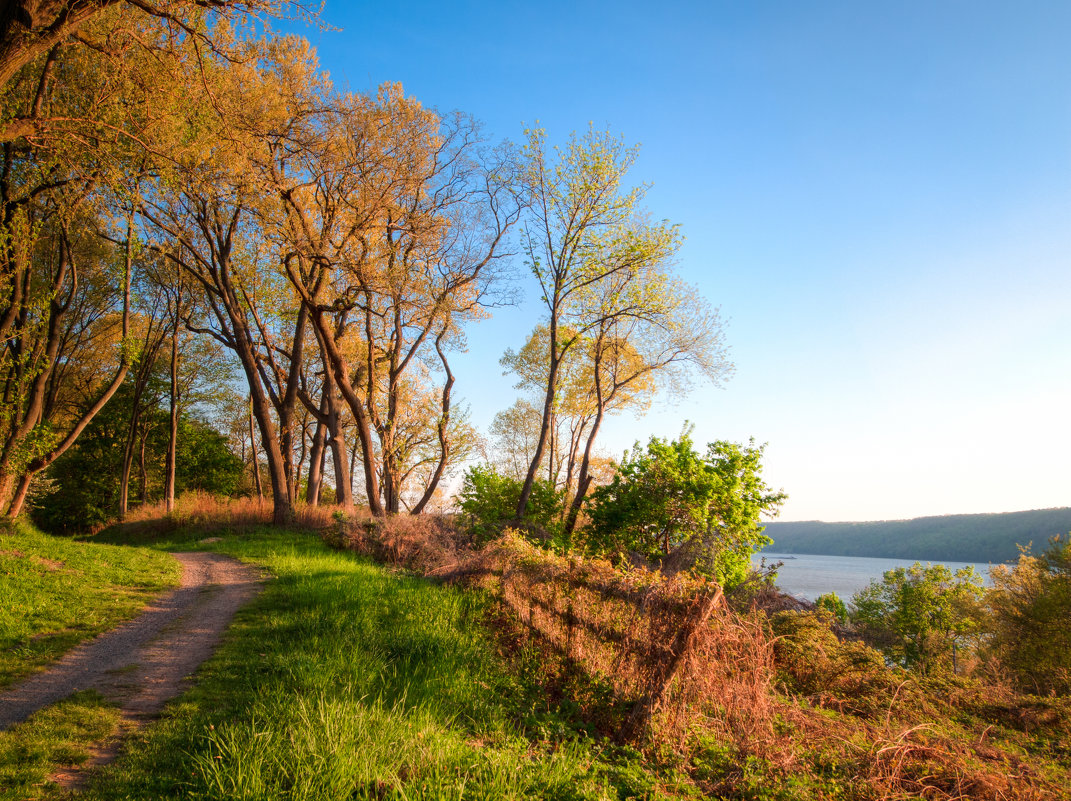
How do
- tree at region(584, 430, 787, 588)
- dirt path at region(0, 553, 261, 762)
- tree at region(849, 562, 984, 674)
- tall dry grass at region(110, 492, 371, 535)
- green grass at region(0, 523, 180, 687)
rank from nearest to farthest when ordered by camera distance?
dirt path at region(0, 553, 261, 762) → green grass at region(0, 523, 180, 687) → tree at region(584, 430, 787, 588) → tall dry grass at region(110, 492, 371, 535) → tree at region(849, 562, 984, 674)

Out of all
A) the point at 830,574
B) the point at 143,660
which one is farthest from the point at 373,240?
the point at 830,574

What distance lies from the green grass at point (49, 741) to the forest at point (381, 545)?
0.02m

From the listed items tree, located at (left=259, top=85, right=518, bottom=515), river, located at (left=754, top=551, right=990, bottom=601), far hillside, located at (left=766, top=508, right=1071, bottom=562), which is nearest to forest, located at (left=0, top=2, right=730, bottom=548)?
tree, located at (left=259, top=85, right=518, bottom=515)

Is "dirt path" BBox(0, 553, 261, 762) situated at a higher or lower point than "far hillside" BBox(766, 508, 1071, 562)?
higher

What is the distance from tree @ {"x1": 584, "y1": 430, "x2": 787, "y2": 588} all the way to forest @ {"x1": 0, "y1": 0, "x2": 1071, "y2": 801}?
8cm

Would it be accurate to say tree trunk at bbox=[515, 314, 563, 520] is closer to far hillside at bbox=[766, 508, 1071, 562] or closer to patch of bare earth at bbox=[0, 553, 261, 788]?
patch of bare earth at bbox=[0, 553, 261, 788]

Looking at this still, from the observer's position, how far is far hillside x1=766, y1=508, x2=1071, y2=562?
72.9m

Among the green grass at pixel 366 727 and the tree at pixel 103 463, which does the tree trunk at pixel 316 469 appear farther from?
the green grass at pixel 366 727

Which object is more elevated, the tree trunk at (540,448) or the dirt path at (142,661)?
the tree trunk at (540,448)

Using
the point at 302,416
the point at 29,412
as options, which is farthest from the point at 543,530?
the point at 302,416

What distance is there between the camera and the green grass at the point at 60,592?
5.87 metres

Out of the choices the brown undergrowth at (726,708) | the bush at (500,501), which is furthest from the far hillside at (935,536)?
the brown undergrowth at (726,708)

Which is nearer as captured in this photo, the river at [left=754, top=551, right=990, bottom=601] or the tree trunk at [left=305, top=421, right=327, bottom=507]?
the tree trunk at [left=305, top=421, right=327, bottom=507]

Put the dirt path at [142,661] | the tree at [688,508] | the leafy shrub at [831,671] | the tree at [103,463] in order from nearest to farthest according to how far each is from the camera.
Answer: the dirt path at [142,661] < the leafy shrub at [831,671] < the tree at [688,508] < the tree at [103,463]
